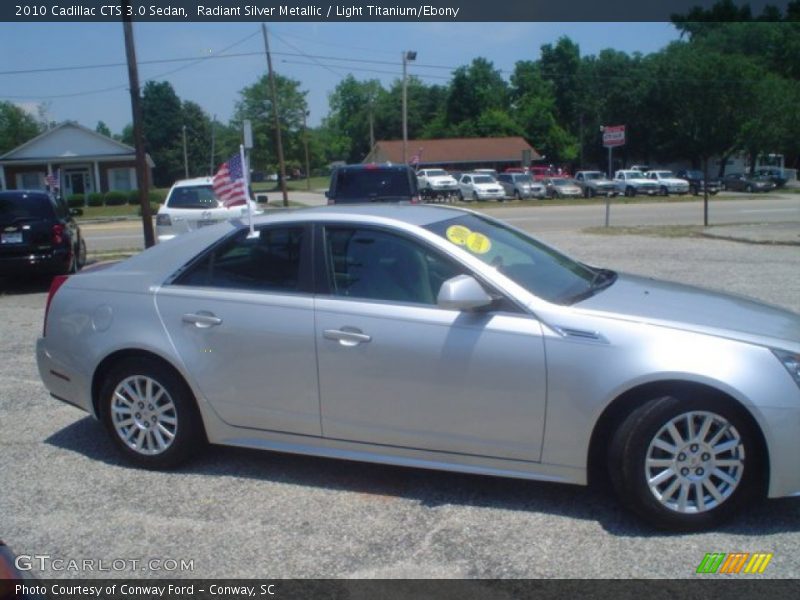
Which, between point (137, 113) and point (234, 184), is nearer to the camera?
point (234, 184)

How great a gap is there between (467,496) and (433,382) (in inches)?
28.7

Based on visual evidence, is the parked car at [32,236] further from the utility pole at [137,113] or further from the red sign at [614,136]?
the red sign at [614,136]

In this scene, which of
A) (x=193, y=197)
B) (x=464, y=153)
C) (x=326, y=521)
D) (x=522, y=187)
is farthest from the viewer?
(x=464, y=153)

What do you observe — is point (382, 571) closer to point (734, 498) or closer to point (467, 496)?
point (467, 496)

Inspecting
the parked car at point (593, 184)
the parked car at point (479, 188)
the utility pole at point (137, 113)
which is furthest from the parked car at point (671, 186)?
the utility pole at point (137, 113)

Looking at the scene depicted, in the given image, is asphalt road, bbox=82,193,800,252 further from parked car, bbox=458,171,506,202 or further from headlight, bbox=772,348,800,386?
headlight, bbox=772,348,800,386

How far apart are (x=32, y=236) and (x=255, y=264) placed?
9565 mm

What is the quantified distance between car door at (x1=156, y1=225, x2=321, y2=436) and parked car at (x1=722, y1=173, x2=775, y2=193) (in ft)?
173

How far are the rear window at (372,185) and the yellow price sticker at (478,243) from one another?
10283 millimetres

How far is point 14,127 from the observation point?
97.7m

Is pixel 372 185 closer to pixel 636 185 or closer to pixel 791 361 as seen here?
pixel 791 361

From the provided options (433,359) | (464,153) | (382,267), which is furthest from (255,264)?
(464,153)

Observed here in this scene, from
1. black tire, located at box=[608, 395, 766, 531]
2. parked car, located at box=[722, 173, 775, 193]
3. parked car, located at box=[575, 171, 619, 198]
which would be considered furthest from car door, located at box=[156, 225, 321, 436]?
parked car, located at box=[722, 173, 775, 193]

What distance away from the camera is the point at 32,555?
411 cm
